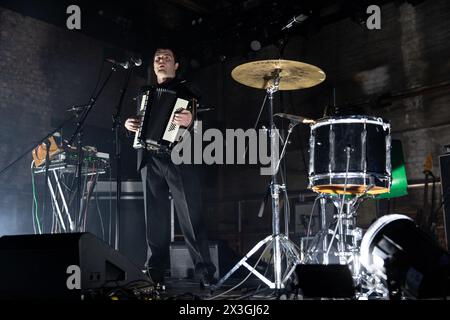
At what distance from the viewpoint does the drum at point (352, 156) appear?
140 inches

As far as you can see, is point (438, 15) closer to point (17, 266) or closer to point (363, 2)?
point (363, 2)

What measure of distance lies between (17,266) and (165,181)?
70.3 inches

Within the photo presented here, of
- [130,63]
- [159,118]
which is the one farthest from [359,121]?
[130,63]

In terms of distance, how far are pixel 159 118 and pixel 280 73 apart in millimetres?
1069

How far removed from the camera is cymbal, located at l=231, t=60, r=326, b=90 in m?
3.80

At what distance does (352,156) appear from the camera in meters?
3.59

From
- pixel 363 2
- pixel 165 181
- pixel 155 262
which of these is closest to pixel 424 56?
pixel 363 2

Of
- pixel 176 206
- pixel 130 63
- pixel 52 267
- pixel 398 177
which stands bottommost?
pixel 52 267

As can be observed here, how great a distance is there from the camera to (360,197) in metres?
3.78

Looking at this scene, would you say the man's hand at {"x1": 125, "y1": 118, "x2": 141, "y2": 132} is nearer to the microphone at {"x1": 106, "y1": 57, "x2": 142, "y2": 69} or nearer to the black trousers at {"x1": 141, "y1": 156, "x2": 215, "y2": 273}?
the black trousers at {"x1": 141, "y1": 156, "x2": 215, "y2": 273}

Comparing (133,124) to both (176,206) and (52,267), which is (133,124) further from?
(52,267)

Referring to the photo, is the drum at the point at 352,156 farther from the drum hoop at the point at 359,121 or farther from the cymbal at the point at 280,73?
the cymbal at the point at 280,73

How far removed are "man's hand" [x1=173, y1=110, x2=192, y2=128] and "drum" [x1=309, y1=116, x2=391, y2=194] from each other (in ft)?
3.48

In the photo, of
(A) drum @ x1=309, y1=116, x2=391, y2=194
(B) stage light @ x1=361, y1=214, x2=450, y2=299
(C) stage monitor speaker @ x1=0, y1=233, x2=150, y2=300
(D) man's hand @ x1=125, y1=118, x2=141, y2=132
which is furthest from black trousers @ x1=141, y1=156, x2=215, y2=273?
(B) stage light @ x1=361, y1=214, x2=450, y2=299
